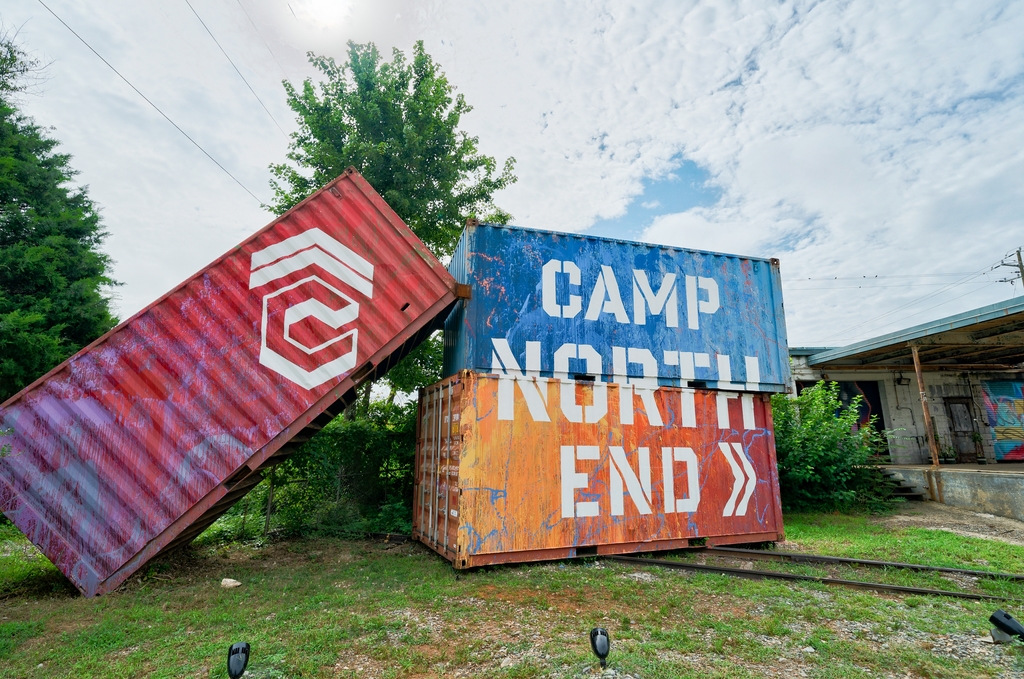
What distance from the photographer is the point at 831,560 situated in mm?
7484

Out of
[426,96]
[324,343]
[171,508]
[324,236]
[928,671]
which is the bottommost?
[928,671]

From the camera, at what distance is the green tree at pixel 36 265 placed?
11992 mm

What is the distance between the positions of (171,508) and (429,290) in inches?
167

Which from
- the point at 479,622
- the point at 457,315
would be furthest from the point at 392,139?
the point at 479,622

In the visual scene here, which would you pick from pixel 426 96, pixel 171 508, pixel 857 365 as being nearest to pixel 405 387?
pixel 171 508

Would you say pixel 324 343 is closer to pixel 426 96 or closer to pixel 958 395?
pixel 426 96

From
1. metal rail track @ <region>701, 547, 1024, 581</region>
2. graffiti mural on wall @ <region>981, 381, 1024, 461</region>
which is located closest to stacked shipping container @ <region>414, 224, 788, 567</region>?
metal rail track @ <region>701, 547, 1024, 581</region>

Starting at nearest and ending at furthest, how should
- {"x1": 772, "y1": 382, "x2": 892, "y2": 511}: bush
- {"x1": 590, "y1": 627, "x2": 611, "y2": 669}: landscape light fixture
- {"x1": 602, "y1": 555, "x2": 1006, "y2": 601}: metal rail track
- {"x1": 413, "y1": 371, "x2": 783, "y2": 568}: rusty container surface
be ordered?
{"x1": 590, "y1": 627, "x2": 611, "y2": 669}: landscape light fixture < {"x1": 602, "y1": 555, "x2": 1006, "y2": 601}: metal rail track < {"x1": 413, "y1": 371, "x2": 783, "y2": 568}: rusty container surface < {"x1": 772, "y1": 382, "x2": 892, "y2": 511}: bush

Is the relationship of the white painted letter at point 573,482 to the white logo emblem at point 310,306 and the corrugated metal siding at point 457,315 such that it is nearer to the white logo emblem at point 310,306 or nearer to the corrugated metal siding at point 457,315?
the corrugated metal siding at point 457,315

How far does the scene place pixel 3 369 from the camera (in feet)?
37.9

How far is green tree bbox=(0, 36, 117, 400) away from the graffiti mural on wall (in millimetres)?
27709

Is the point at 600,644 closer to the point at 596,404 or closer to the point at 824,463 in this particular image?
the point at 596,404

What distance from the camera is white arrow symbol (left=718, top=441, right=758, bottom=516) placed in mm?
8602

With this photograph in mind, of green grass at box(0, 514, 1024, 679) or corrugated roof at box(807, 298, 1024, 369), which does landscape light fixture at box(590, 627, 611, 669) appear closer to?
green grass at box(0, 514, 1024, 679)
